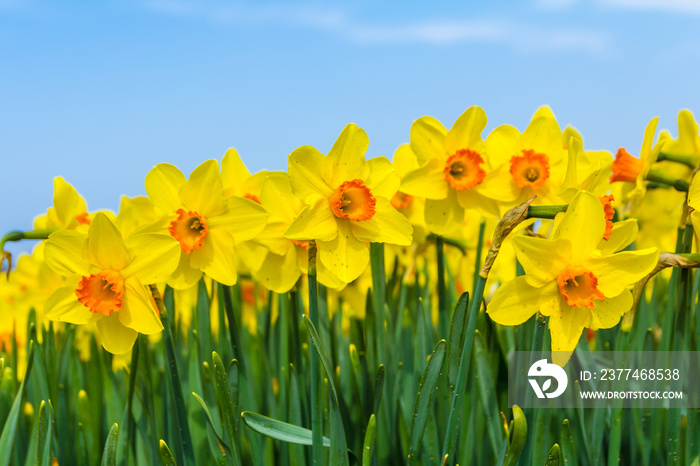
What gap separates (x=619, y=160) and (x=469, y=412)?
1.27 m

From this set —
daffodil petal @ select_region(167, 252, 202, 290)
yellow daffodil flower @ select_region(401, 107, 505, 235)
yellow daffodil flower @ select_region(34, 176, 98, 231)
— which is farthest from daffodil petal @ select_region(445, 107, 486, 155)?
yellow daffodil flower @ select_region(34, 176, 98, 231)

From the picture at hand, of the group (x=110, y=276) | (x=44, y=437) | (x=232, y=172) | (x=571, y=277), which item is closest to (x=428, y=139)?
(x=232, y=172)

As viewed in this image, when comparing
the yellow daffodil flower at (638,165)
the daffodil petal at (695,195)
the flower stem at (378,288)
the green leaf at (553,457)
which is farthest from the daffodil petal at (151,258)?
the yellow daffodil flower at (638,165)

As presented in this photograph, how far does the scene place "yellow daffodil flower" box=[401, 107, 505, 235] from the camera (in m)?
2.06

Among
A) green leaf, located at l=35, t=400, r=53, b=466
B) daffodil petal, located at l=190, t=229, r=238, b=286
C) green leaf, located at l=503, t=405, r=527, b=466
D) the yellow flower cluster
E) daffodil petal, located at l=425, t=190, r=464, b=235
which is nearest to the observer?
green leaf, located at l=503, t=405, r=527, b=466

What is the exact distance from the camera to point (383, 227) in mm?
1654

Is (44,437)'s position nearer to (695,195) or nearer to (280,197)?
(280,197)

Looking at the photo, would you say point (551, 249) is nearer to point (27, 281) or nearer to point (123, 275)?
point (123, 275)

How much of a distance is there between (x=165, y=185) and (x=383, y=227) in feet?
2.41

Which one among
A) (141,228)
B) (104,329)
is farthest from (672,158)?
(104,329)

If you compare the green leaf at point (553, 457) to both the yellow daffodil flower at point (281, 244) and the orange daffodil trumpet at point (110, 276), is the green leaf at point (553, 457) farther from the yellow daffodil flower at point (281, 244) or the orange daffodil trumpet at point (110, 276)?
the orange daffodil trumpet at point (110, 276)

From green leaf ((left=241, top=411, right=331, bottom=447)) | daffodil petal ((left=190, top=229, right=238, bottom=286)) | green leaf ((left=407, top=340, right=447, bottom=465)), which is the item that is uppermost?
daffodil petal ((left=190, top=229, right=238, bottom=286))

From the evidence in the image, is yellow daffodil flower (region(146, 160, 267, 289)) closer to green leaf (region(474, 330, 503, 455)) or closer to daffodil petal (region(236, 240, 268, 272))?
daffodil petal (region(236, 240, 268, 272))

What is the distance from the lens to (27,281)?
333 cm
